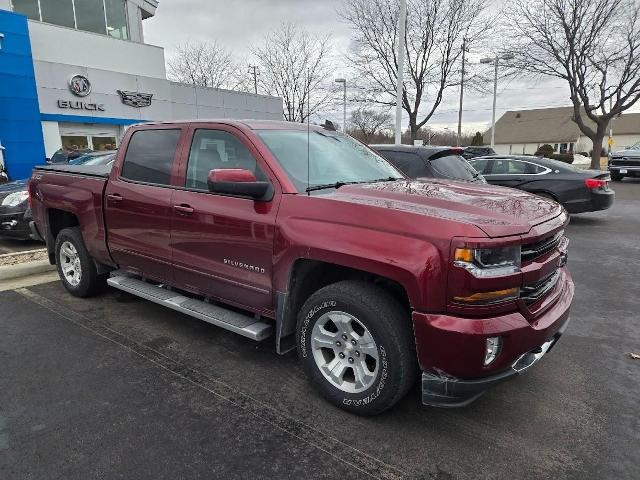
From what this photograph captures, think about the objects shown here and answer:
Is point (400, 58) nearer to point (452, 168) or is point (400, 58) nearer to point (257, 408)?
point (452, 168)

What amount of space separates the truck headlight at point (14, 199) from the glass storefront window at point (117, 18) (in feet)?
63.6

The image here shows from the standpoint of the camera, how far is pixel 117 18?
79.1ft

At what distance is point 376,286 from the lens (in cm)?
282

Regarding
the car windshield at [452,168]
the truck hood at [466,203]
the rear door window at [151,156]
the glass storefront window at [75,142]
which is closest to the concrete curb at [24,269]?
the rear door window at [151,156]

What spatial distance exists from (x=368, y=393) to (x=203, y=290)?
5.39ft

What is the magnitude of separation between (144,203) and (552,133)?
72967mm

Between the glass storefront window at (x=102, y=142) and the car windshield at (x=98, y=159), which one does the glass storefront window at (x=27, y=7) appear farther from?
the car windshield at (x=98, y=159)

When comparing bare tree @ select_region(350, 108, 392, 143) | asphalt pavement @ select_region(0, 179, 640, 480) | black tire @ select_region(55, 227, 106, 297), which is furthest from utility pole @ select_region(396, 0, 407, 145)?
bare tree @ select_region(350, 108, 392, 143)

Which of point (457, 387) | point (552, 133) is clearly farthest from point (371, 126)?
point (457, 387)

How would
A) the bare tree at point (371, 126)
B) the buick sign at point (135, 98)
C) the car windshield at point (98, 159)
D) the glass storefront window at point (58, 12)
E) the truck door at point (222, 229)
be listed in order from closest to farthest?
the truck door at point (222, 229)
the car windshield at point (98, 159)
the glass storefront window at point (58, 12)
the buick sign at point (135, 98)
the bare tree at point (371, 126)

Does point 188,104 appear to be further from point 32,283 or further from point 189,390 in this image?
point 189,390

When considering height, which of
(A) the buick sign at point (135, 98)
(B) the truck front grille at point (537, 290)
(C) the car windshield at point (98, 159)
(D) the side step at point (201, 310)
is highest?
(A) the buick sign at point (135, 98)

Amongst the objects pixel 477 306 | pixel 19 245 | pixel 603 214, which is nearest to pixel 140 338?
pixel 477 306

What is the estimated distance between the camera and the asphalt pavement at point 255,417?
8.19 feet
